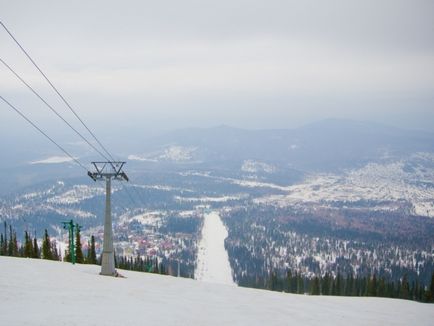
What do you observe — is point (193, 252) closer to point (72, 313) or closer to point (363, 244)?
point (363, 244)

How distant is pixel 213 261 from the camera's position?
469 ft

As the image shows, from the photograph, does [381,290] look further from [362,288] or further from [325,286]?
[325,286]

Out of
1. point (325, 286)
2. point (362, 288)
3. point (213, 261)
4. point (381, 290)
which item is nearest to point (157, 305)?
point (325, 286)

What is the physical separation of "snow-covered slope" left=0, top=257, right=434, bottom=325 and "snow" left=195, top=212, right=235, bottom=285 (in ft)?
238

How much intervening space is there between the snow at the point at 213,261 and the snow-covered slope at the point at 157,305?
72.5 meters

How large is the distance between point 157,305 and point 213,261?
417 feet

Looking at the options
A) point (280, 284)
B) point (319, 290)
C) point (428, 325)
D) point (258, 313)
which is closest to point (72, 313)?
point (258, 313)

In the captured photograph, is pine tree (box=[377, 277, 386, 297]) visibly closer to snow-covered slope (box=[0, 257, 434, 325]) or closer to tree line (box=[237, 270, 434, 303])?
tree line (box=[237, 270, 434, 303])

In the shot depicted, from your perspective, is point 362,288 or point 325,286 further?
point 362,288

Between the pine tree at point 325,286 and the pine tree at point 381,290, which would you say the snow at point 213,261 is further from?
the pine tree at point 381,290

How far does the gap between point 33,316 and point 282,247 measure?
168 m

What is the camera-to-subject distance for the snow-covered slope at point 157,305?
1507 centimetres

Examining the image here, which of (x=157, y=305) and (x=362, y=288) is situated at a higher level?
(x=157, y=305)

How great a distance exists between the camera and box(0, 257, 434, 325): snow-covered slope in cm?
1507
